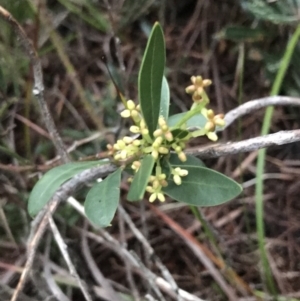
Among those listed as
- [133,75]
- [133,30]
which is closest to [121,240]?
[133,75]

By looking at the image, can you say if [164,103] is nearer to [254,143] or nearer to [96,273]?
[254,143]

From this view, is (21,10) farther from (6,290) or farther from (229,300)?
(229,300)

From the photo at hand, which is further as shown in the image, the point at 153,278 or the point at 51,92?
the point at 51,92

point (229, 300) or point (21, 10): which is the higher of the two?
point (21, 10)

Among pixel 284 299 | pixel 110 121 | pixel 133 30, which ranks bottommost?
pixel 284 299

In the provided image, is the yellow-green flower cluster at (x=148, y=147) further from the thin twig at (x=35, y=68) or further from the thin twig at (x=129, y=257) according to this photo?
the thin twig at (x=129, y=257)

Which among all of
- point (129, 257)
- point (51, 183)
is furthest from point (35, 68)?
point (129, 257)

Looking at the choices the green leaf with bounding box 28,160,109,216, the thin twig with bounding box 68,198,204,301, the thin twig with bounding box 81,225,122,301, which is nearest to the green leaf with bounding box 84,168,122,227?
the green leaf with bounding box 28,160,109,216

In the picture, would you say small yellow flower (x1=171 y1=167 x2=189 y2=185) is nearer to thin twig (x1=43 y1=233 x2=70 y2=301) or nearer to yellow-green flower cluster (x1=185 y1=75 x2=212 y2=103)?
yellow-green flower cluster (x1=185 y1=75 x2=212 y2=103)
